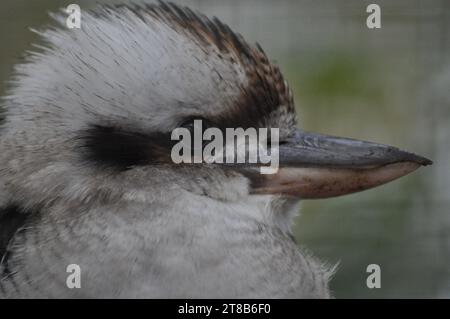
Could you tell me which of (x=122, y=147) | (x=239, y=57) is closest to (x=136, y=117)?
(x=122, y=147)

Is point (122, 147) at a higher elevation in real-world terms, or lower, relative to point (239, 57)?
lower

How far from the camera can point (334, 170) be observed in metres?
1.41

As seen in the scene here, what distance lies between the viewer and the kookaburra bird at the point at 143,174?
4.25 ft

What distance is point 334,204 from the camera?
2240 mm

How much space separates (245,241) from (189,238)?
0.28 ft

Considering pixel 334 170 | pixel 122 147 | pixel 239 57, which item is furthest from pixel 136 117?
pixel 334 170

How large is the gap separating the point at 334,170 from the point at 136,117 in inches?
12.2

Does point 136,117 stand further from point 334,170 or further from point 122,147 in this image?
point 334,170

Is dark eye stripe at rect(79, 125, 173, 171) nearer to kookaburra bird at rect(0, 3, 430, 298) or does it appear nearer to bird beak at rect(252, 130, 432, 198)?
kookaburra bird at rect(0, 3, 430, 298)

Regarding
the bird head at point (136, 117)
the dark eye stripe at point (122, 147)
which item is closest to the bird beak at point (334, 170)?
the bird head at point (136, 117)

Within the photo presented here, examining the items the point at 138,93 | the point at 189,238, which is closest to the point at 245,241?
the point at 189,238
